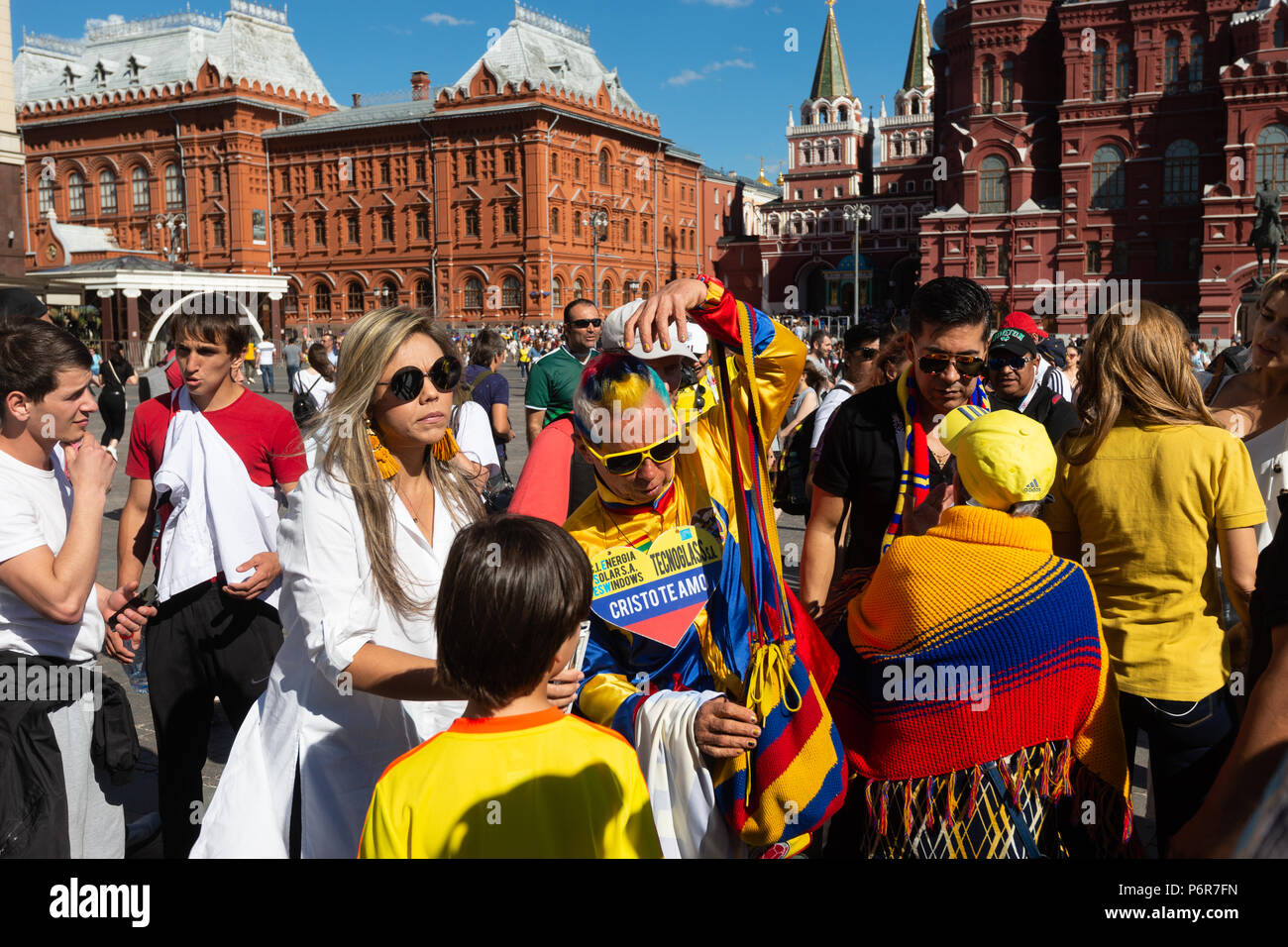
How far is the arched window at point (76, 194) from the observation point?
56281 millimetres

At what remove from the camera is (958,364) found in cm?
287

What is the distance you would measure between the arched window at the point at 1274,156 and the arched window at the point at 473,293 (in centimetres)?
3499

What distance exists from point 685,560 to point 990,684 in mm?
724

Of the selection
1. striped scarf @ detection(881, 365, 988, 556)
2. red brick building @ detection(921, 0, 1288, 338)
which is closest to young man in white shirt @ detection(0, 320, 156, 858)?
striped scarf @ detection(881, 365, 988, 556)

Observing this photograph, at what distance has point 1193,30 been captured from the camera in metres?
42.1

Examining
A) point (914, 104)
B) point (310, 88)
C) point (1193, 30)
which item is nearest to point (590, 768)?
point (1193, 30)

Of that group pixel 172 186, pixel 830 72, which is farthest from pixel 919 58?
pixel 172 186

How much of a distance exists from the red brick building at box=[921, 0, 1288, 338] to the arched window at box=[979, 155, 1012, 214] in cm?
9

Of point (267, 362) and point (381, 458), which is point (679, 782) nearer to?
point (381, 458)

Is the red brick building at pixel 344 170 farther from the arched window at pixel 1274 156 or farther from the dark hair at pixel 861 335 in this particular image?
the dark hair at pixel 861 335

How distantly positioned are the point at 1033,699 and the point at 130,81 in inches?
2548

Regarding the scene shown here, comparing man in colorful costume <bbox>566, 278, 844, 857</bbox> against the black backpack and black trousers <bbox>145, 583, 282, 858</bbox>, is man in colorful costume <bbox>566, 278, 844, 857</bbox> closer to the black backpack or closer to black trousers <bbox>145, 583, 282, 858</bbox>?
black trousers <bbox>145, 583, 282, 858</bbox>

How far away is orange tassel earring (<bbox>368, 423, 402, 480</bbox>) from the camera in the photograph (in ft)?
7.94
